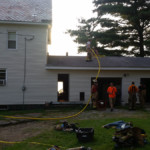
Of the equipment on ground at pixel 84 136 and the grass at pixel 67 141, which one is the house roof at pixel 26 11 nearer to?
the grass at pixel 67 141

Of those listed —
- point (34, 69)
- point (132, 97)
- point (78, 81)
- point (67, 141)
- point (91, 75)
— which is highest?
point (34, 69)

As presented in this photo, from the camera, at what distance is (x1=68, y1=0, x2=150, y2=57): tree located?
25078mm

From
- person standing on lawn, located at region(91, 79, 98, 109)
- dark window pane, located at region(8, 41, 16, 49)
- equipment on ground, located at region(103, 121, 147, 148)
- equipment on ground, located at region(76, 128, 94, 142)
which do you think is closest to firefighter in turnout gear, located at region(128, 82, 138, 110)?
person standing on lawn, located at region(91, 79, 98, 109)

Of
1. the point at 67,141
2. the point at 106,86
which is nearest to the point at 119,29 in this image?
the point at 106,86

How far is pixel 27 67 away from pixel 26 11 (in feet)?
14.5

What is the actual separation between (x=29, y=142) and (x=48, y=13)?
11077mm

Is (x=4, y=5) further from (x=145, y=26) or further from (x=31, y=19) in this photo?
(x=145, y=26)

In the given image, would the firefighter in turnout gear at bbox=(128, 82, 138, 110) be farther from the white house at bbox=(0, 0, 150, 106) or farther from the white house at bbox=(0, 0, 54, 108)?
the white house at bbox=(0, 0, 54, 108)

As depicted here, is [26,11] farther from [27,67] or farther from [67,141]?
[67,141]

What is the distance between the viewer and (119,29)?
26547mm

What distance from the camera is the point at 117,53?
2620 cm

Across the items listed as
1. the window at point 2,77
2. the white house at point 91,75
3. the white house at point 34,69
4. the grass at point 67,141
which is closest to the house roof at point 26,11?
the white house at point 34,69

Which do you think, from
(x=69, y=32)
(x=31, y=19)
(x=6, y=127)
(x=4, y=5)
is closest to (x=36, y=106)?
(x=6, y=127)

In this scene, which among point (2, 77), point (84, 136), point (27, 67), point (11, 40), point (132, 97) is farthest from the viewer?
point (11, 40)
